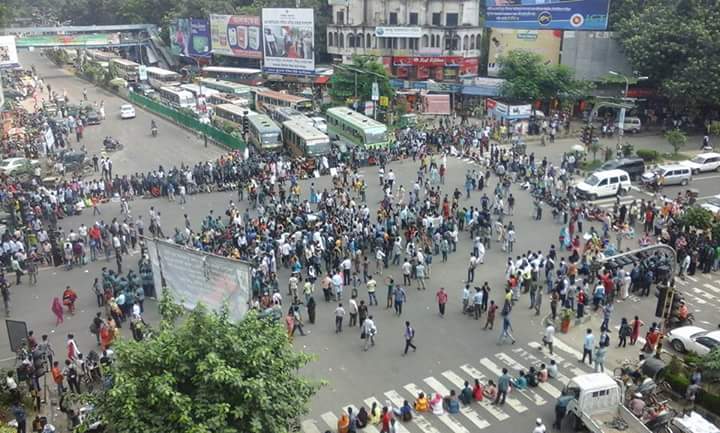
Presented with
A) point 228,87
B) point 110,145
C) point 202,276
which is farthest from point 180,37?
point 202,276

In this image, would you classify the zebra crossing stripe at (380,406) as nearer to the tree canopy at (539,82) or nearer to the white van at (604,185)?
the white van at (604,185)

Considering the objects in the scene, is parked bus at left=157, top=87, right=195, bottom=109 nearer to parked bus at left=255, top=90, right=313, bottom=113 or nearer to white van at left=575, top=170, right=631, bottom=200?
parked bus at left=255, top=90, right=313, bottom=113

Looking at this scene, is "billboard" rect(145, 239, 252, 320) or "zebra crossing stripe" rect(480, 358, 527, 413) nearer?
"zebra crossing stripe" rect(480, 358, 527, 413)

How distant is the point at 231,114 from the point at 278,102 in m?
5.45

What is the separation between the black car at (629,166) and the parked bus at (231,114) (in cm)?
2358

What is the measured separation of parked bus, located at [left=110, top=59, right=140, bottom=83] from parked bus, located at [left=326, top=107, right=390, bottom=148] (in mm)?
34150

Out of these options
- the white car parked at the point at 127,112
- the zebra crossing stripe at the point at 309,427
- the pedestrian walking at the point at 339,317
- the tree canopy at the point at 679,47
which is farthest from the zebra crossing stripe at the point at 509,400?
the white car parked at the point at 127,112

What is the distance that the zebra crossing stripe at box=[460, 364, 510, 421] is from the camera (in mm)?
16125

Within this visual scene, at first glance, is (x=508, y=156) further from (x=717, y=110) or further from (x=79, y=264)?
(x=79, y=264)

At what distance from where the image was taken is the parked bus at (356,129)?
3900cm

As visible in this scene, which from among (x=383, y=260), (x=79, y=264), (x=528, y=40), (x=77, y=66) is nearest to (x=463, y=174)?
(x=383, y=260)

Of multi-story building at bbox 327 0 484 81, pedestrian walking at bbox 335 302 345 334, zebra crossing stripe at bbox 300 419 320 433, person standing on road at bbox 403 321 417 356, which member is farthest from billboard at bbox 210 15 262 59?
zebra crossing stripe at bbox 300 419 320 433

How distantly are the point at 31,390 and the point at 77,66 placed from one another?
75882 millimetres

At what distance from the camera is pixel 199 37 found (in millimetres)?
73312
